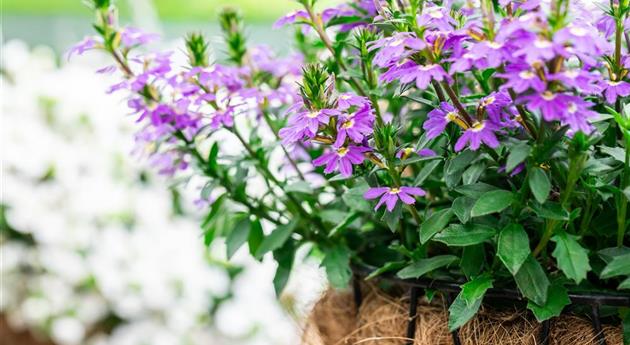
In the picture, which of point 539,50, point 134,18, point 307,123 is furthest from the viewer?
A: point 134,18

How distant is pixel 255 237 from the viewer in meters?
0.89

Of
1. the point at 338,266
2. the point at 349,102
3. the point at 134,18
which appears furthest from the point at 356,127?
the point at 134,18

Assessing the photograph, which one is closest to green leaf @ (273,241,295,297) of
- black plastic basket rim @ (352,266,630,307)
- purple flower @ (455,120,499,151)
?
black plastic basket rim @ (352,266,630,307)

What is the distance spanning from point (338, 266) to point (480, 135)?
26cm

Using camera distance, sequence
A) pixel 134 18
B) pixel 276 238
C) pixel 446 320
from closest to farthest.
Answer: pixel 446 320
pixel 276 238
pixel 134 18

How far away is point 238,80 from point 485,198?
0.36 m

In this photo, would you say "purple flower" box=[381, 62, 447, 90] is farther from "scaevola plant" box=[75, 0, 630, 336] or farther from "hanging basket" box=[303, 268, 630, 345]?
"hanging basket" box=[303, 268, 630, 345]

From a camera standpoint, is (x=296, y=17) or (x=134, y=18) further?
(x=134, y=18)

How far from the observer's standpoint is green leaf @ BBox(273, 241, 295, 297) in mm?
852

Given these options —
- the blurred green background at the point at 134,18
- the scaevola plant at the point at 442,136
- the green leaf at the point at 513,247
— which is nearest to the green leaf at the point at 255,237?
the scaevola plant at the point at 442,136

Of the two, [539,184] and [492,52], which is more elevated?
[492,52]

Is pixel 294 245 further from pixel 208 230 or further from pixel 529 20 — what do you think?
pixel 529 20

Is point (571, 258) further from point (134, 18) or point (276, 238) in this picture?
point (134, 18)

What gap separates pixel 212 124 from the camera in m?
0.78
